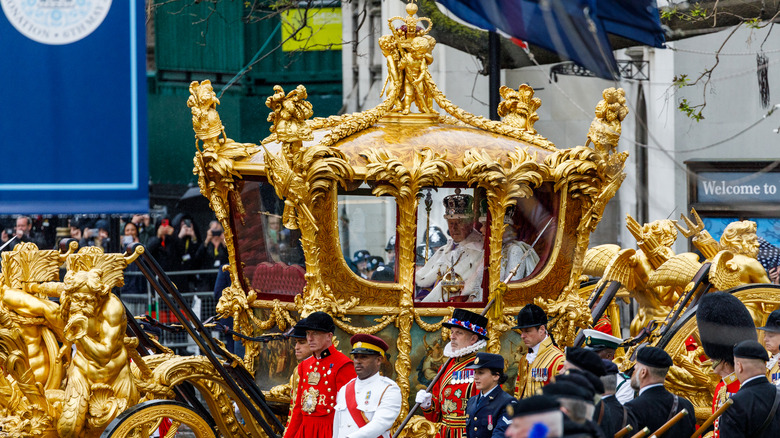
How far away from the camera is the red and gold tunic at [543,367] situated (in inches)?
301

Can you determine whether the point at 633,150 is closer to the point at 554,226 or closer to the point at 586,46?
the point at 554,226

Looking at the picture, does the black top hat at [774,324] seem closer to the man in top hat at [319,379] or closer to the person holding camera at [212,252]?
the man in top hat at [319,379]

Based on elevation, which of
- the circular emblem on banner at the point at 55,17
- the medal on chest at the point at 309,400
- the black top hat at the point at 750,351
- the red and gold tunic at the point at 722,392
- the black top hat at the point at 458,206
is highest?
the circular emblem on banner at the point at 55,17

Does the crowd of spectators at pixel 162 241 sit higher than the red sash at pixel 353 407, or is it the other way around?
the crowd of spectators at pixel 162 241

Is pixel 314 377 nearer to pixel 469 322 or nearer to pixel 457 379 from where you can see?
pixel 457 379

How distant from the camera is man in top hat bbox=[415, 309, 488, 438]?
736cm

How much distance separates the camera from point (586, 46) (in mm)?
5016

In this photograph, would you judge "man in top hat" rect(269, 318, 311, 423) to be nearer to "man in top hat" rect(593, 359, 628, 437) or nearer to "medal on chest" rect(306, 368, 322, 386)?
"medal on chest" rect(306, 368, 322, 386)

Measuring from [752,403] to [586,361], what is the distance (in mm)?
1115

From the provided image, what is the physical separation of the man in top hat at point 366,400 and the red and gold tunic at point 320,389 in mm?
111

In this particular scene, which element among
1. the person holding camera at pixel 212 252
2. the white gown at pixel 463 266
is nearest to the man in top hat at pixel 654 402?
the white gown at pixel 463 266

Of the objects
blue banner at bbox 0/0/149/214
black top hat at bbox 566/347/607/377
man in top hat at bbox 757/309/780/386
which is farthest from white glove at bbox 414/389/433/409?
blue banner at bbox 0/0/149/214

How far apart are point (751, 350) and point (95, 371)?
385 centimetres

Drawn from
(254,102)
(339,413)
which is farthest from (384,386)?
(254,102)
